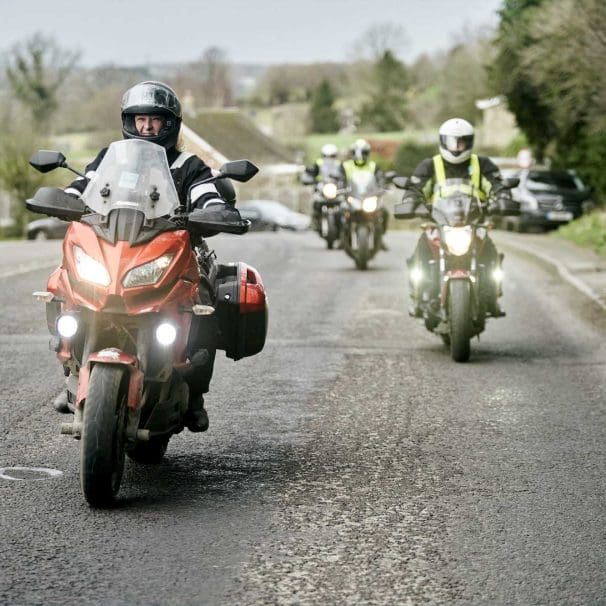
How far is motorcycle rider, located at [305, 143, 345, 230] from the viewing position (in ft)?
94.3

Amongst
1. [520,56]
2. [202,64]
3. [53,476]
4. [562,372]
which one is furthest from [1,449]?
[202,64]

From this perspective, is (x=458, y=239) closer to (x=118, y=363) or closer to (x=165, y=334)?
(x=165, y=334)

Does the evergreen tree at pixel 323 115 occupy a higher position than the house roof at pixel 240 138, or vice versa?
the house roof at pixel 240 138

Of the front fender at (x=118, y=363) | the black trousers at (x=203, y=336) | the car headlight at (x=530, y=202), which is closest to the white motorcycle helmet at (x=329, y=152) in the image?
the car headlight at (x=530, y=202)

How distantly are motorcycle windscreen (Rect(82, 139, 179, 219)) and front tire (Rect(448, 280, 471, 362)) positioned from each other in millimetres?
5359

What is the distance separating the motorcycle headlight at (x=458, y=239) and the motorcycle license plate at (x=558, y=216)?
2666 cm

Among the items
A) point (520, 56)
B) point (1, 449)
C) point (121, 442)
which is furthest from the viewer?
point (520, 56)

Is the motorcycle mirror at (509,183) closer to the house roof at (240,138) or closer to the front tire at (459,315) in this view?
the front tire at (459,315)

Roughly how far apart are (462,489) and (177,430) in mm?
1325

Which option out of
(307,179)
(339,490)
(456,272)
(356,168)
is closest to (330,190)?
(307,179)

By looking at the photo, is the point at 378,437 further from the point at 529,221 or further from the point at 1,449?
the point at 529,221

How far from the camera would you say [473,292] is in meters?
12.0

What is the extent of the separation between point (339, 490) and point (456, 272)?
5.17 meters

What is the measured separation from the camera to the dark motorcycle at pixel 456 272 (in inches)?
468
